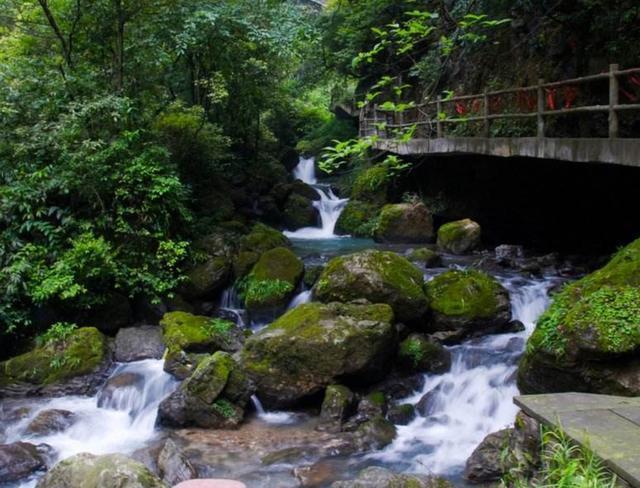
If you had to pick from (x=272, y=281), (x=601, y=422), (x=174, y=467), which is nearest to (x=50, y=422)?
(x=174, y=467)

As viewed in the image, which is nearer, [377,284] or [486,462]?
[486,462]

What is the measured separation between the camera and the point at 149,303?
11320 mm

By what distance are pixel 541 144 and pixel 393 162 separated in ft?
16.2

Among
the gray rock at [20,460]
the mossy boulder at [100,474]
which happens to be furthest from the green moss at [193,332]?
the mossy boulder at [100,474]

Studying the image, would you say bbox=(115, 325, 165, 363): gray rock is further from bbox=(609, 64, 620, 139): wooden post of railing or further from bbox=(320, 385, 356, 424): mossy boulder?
bbox=(609, 64, 620, 139): wooden post of railing

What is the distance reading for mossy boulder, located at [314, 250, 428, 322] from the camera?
9.59 meters

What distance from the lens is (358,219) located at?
18.8 meters

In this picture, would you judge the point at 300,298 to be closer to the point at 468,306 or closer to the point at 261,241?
the point at 261,241

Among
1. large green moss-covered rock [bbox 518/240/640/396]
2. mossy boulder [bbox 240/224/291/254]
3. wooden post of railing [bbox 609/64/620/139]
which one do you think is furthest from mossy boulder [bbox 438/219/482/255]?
large green moss-covered rock [bbox 518/240/640/396]

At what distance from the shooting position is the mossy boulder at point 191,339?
30.3 feet

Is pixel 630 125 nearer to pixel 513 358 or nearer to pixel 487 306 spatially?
pixel 487 306

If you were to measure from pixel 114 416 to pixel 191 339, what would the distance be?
173cm

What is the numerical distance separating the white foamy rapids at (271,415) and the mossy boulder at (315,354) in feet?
0.39

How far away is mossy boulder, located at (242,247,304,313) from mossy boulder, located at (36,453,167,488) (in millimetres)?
6251
